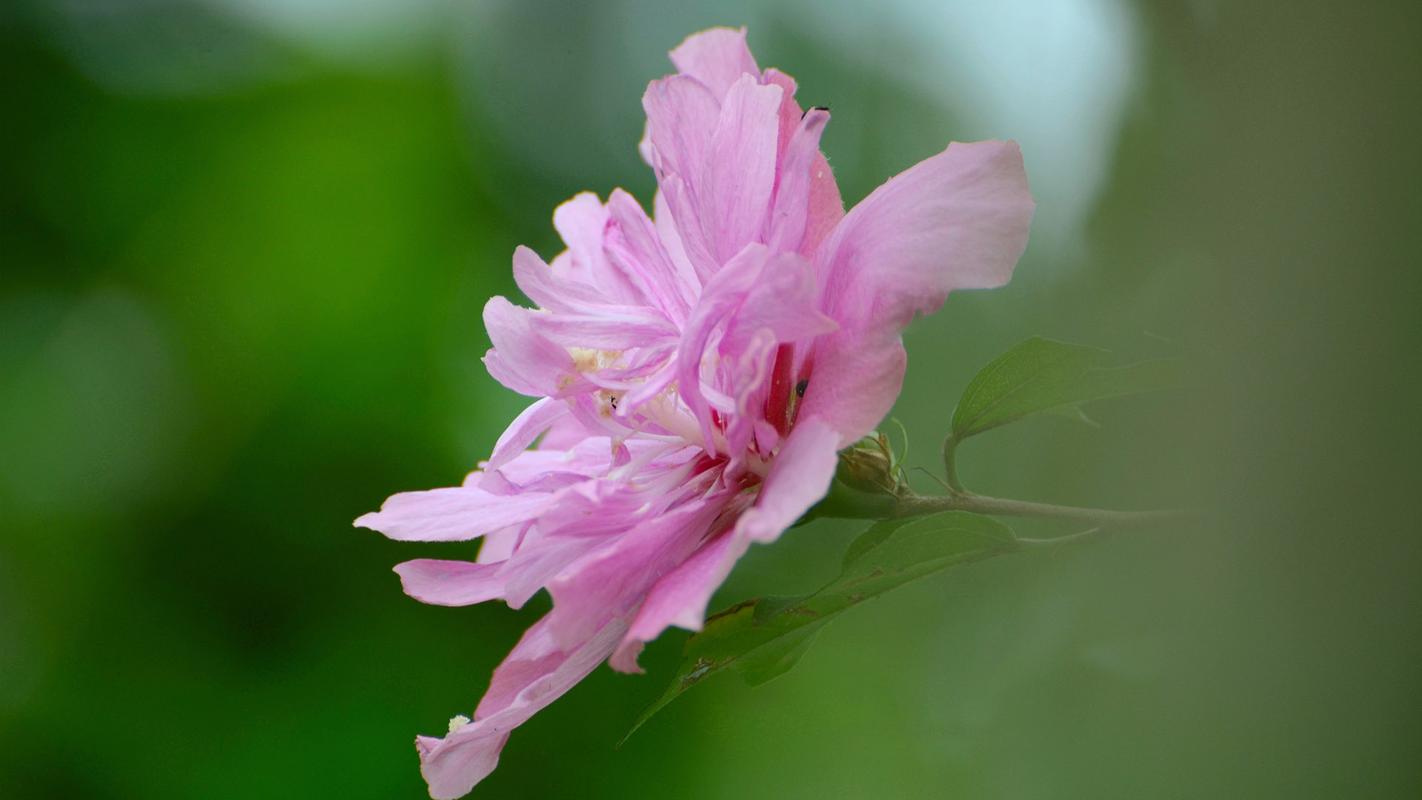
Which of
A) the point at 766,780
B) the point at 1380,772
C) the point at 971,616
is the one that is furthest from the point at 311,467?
the point at 1380,772

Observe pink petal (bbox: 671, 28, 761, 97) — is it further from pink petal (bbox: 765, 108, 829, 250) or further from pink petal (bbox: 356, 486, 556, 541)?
pink petal (bbox: 356, 486, 556, 541)

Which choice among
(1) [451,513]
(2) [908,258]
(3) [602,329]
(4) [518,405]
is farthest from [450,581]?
(4) [518,405]

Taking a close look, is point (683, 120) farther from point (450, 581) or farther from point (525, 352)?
point (450, 581)

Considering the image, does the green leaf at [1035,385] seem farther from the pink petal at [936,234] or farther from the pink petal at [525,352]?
the pink petal at [525,352]

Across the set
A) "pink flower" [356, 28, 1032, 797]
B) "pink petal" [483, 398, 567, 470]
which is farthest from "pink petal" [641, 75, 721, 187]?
"pink petal" [483, 398, 567, 470]

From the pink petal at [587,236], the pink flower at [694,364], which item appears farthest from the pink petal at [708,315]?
the pink petal at [587,236]

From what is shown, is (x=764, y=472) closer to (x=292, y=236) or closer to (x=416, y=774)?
(x=416, y=774)
